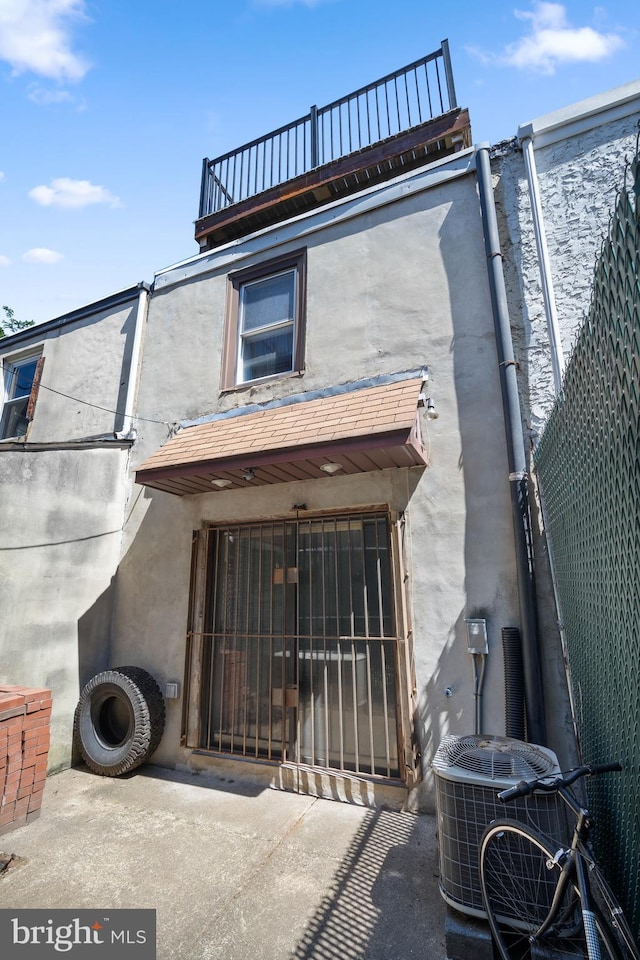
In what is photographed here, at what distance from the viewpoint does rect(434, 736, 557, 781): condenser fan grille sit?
264 cm

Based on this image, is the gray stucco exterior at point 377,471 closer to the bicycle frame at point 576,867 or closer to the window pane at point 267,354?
the window pane at point 267,354

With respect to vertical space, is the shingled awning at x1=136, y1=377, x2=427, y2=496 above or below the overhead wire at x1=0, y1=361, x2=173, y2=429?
below

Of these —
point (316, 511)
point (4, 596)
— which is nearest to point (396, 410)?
point (316, 511)

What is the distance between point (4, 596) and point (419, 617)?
4.61 meters

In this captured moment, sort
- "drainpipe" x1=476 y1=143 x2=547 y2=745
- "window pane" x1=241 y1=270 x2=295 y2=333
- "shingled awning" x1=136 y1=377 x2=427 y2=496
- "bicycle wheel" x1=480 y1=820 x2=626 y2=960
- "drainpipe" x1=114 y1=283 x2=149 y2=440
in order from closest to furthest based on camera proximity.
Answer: "bicycle wheel" x1=480 y1=820 x2=626 y2=960
"drainpipe" x1=476 y1=143 x2=547 y2=745
"shingled awning" x1=136 y1=377 x2=427 y2=496
"window pane" x1=241 y1=270 x2=295 y2=333
"drainpipe" x1=114 y1=283 x2=149 y2=440

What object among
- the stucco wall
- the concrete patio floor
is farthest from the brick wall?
the stucco wall

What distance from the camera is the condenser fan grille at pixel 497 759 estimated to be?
2637 mm

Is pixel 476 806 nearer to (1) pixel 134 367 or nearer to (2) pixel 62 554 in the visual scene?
(2) pixel 62 554

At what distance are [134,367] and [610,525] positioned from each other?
649 centimetres

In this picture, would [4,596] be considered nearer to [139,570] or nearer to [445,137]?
[139,570]

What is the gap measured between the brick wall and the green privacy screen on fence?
438 centimetres

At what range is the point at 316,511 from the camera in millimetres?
4949

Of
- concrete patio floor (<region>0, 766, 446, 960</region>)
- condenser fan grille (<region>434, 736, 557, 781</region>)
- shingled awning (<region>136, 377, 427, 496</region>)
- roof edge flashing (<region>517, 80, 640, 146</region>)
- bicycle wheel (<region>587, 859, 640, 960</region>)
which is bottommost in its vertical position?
concrete patio floor (<region>0, 766, 446, 960</region>)

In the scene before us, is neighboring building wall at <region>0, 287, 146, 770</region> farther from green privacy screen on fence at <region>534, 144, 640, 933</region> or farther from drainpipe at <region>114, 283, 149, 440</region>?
green privacy screen on fence at <region>534, 144, 640, 933</region>
